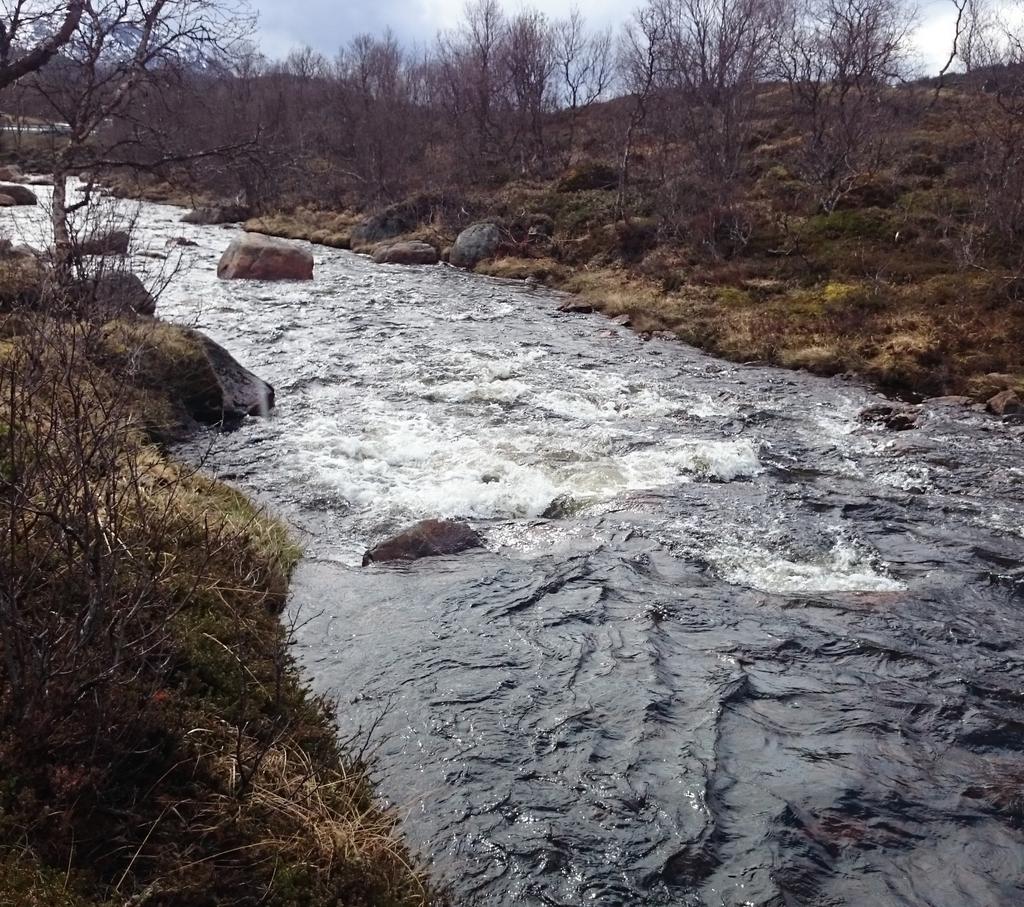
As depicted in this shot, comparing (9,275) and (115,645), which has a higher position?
(9,275)

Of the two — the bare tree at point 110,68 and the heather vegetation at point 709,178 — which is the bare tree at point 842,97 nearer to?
the heather vegetation at point 709,178

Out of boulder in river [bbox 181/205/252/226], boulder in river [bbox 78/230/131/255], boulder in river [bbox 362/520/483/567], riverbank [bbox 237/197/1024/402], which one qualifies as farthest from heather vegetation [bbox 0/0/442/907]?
boulder in river [bbox 181/205/252/226]

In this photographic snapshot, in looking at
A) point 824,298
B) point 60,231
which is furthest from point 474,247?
point 60,231

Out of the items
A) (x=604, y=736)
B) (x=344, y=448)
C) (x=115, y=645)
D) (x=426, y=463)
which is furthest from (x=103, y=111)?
(x=604, y=736)

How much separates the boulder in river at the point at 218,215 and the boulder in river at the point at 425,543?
32078mm

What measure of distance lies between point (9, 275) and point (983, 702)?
13714 millimetres

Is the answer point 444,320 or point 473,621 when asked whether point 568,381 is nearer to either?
point 444,320

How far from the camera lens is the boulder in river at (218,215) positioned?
35.9m

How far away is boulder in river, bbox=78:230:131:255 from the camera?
7.98 metres

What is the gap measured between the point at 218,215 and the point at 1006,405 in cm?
3476

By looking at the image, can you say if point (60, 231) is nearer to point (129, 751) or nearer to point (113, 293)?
point (113, 293)

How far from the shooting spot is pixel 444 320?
19281mm

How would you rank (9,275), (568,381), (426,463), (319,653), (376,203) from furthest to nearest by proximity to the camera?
(376,203)
(568,381)
(9,275)
(426,463)
(319,653)

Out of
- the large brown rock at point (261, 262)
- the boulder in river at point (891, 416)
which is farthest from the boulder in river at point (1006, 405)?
the large brown rock at point (261, 262)
